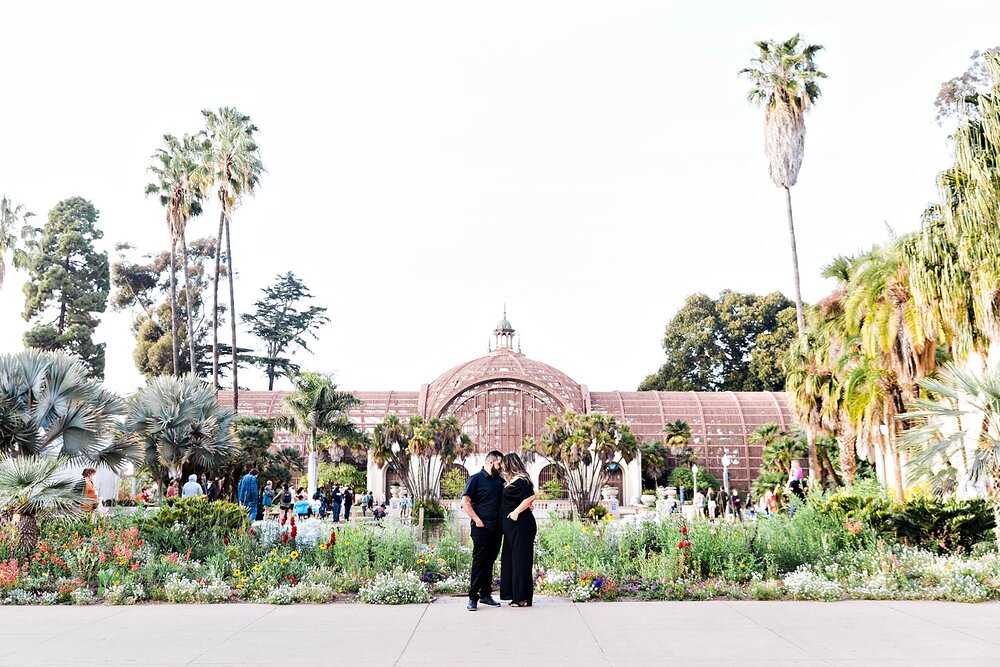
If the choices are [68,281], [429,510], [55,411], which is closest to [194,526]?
[55,411]

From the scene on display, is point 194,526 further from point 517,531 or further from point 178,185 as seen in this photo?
point 178,185

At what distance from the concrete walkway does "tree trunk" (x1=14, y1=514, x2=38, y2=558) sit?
187 cm

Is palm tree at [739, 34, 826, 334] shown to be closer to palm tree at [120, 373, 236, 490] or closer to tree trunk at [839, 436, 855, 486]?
tree trunk at [839, 436, 855, 486]

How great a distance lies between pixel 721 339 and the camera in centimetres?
5897

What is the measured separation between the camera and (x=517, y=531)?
7871 mm

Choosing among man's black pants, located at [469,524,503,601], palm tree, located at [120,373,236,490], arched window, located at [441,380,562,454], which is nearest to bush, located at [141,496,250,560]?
man's black pants, located at [469,524,503,601]

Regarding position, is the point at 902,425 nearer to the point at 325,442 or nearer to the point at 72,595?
the point at 72,595

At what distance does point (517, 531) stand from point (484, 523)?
337mm

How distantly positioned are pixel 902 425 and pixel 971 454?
866 cm

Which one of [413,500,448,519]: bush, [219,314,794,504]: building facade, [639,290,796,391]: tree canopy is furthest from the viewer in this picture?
[639,290,796,391]: tree canopy

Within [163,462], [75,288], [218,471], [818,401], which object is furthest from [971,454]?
[75,288]

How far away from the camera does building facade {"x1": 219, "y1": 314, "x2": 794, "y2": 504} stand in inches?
1647

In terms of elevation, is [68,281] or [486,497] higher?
[68,281]

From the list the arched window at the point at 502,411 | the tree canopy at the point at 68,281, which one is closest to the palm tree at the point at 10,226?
the tree canopy at the point at 68,281
